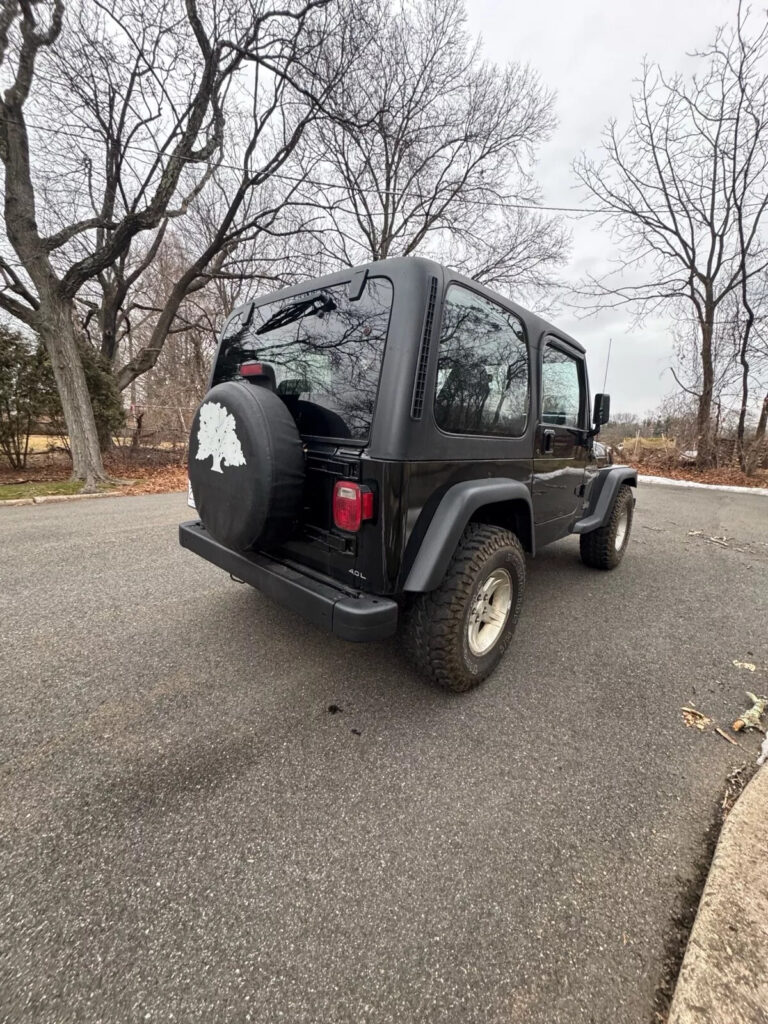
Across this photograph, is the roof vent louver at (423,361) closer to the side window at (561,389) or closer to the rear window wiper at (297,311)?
the rear window wiper at (297,311)

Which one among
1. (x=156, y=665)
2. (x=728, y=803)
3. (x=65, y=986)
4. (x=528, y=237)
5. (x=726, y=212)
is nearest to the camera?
(x=65, y=986)

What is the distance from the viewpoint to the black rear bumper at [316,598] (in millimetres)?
1758

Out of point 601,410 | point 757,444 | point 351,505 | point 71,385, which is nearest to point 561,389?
point 601,410

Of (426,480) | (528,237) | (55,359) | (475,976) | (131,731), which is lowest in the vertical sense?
(475,976)

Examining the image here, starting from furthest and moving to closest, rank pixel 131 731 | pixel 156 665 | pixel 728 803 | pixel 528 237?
pixel 528 237 < pixel 156 665 < pixel 131 731 < pixel 728 803

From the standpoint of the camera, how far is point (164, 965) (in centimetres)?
107

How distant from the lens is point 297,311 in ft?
7.51

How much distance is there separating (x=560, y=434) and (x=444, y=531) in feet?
5.53

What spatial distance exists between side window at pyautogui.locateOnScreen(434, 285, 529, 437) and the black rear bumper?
919 mm

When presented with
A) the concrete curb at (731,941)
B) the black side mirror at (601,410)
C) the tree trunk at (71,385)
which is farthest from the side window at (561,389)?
the tree trunk at (71,385)

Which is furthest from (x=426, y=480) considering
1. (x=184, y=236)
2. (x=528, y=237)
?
(x=184, y=236)

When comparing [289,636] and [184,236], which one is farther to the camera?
[184,236]

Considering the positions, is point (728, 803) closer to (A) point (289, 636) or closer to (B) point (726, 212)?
(A) point (289, 636)

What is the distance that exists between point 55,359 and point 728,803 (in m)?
10.4
